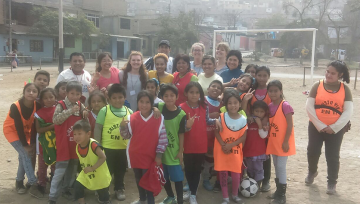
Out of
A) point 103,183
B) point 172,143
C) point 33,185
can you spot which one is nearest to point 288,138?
point 172,143

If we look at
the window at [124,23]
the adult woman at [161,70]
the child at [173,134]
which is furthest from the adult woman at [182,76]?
the window at [124,23]

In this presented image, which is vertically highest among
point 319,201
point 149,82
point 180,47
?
point 180,47

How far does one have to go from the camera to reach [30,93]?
12.6 ft

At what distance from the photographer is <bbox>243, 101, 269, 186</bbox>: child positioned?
396cm

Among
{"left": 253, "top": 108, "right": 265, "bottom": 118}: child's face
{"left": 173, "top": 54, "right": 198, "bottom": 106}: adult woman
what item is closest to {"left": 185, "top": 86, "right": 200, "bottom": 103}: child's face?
{"left": 173, "top": 54, "right": 198, "bottom": 106}: adult woman

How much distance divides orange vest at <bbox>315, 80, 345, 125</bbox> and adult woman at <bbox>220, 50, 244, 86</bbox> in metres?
1.20

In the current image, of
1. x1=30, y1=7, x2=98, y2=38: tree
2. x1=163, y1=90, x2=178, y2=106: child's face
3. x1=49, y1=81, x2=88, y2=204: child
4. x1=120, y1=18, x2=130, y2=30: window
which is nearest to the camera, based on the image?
x1=163, y1=90, x2=178, y2=106: child's face

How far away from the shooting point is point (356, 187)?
446 cm

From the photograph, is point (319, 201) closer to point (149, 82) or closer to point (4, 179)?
point (149, 82)

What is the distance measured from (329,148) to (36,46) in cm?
3167

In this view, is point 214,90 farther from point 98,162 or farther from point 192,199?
point 98,162

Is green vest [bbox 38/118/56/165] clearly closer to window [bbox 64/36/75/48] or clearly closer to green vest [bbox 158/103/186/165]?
green vest [bbox 158/103/186/165]

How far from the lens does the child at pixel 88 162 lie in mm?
3466

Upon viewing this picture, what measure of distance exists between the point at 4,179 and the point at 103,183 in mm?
1886
